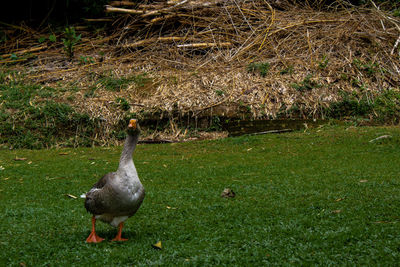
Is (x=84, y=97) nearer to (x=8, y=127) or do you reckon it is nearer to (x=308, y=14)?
(x=8, y=127)

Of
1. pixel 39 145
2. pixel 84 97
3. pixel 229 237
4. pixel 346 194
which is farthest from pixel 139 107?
pixel 229 237

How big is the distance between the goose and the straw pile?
6231 mm

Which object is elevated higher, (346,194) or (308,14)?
(308,14)

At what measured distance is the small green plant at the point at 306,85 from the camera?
1048cm

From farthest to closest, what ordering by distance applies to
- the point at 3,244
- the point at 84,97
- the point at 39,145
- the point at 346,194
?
the point at 84,97 < the point at 39,145 < the point at 346,194 < the point at 3,244

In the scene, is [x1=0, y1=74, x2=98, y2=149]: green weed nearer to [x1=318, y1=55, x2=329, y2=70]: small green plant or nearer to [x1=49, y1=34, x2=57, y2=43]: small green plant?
[x1=49, y1=34, x2=57, y2=43]: small green plant

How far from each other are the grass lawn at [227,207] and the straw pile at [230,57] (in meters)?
1.95

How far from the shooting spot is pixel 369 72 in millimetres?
11008

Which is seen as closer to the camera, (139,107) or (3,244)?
(3,244)

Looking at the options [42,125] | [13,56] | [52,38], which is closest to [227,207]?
[42,125]

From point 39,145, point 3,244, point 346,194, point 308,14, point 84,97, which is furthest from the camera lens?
point 308,14

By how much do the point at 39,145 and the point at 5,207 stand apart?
4.74 m

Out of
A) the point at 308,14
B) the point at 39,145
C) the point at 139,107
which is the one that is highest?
the point at 308,14

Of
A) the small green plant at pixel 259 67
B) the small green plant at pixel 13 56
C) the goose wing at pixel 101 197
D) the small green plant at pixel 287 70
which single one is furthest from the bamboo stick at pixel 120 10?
the goose wing at pixel 101 197
